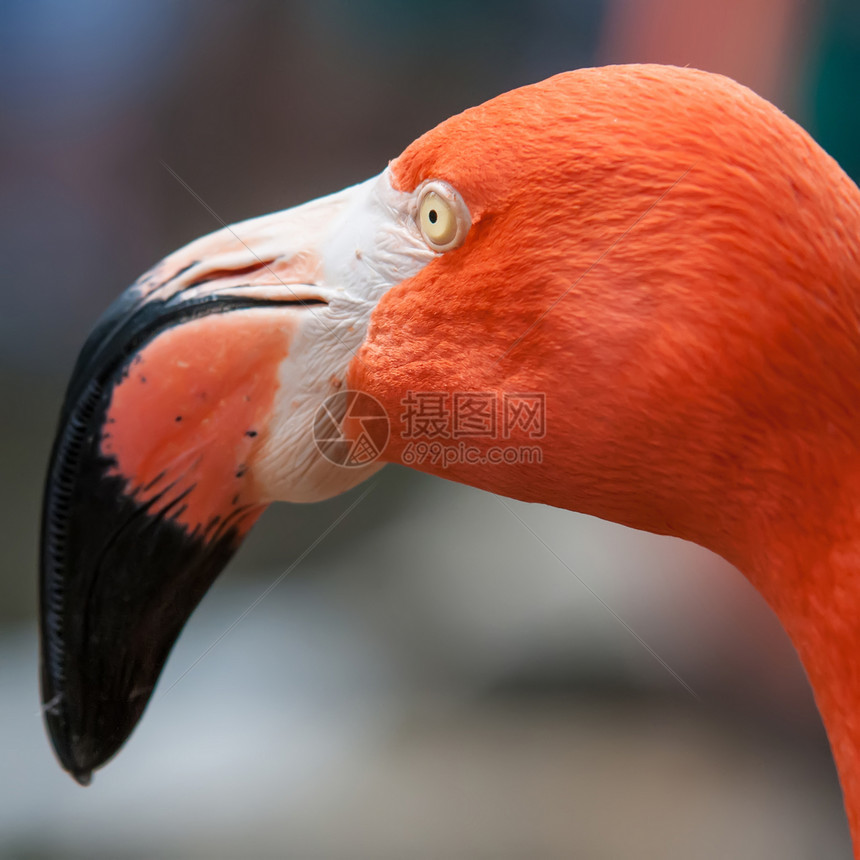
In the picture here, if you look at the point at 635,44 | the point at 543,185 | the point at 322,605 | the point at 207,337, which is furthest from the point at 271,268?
the point at 322,605

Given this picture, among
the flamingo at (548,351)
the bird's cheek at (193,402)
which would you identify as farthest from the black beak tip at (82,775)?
the bird's cheek at (193,402)

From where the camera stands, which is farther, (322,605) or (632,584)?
(322,605)

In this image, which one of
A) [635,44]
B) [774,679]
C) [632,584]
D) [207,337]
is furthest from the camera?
[632,584]

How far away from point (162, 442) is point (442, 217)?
Answer: 37cm

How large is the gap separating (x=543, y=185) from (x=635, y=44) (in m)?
1.14

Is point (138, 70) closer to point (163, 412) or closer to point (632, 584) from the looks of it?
point (163, 412)

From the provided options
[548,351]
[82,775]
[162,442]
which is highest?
[548,351]

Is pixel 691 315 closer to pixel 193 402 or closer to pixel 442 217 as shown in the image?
pixel 442 217

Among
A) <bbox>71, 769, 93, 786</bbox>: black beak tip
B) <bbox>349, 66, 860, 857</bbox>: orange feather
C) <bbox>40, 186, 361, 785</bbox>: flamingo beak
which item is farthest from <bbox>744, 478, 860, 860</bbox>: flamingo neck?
<bbox>71, 769, 93, 786</bbox>: black beak tip

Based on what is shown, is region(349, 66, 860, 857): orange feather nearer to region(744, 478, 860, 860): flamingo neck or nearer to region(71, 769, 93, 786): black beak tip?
region(744, 478, 860, 860): flamingo neck

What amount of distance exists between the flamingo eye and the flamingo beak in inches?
5.6

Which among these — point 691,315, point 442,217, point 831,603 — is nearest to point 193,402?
point 442,217

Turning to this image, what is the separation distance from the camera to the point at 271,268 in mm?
846

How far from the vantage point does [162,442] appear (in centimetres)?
82
